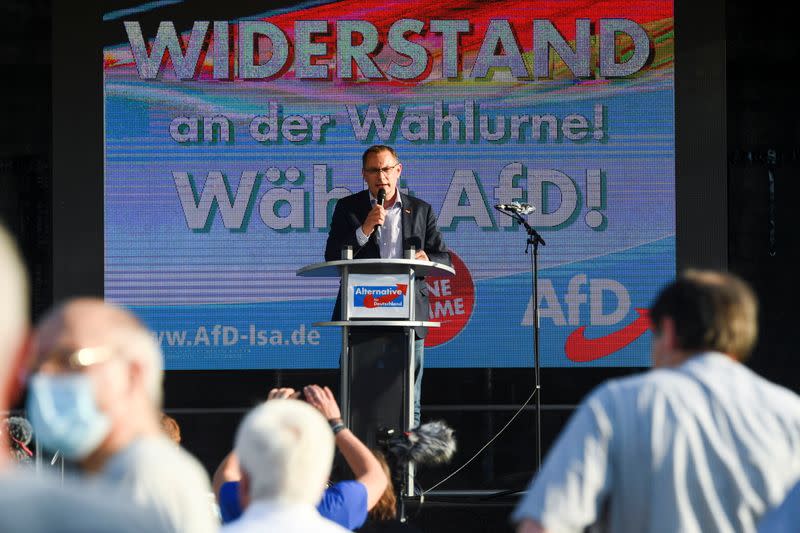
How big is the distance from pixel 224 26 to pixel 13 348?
6273 mm

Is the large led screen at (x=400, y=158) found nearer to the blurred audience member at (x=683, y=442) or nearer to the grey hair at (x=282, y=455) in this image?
the blurred audience member at (x=683, y=442)

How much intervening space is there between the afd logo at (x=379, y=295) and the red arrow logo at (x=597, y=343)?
8.89 feet

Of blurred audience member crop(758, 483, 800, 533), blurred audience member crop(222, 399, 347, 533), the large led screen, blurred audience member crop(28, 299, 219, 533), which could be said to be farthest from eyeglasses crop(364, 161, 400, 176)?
blurred audience member crop(28, 299, 219, 533)

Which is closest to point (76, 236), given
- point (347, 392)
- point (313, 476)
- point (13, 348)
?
point (347, 392)

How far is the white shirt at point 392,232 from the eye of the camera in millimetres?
5156

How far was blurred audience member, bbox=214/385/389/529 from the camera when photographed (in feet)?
8.82

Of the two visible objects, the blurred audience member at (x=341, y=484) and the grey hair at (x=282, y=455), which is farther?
the blurred audience member at (x=341, y=484)

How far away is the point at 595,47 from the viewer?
7113 millimetres

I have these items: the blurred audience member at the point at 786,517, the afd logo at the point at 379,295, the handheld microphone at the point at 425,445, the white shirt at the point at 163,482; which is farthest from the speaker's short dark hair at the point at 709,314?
the afd logo at the point at 379,295

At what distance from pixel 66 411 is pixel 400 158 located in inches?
224

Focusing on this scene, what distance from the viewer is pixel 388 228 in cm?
521

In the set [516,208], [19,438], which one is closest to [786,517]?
[19,438]

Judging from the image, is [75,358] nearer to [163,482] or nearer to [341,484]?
[163,482]

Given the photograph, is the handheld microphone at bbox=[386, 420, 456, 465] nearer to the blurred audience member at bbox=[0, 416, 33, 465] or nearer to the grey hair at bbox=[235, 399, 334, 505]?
the blurred audience member at bbox=[0, 416, 33, 465]
